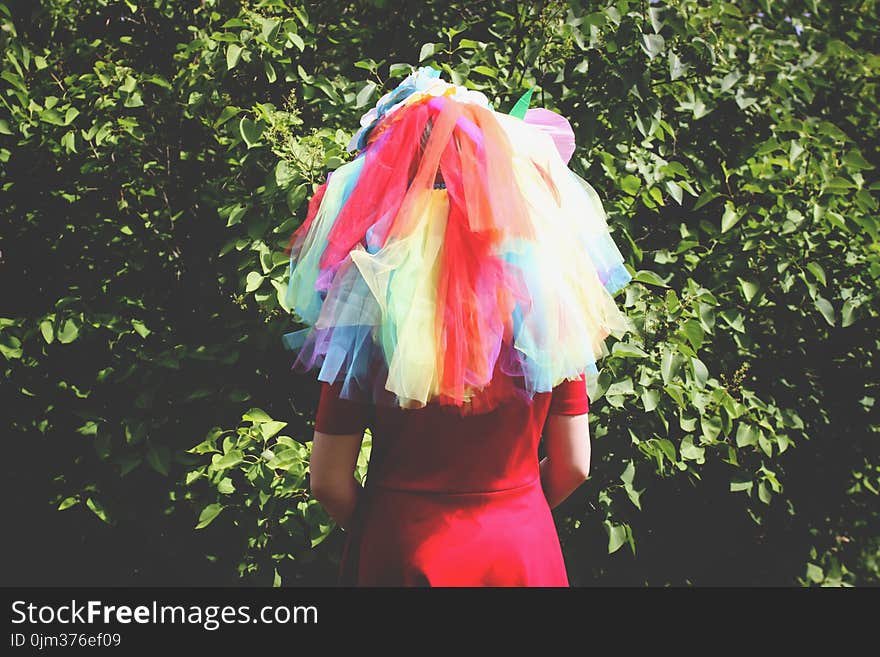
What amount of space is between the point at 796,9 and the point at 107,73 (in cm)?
237

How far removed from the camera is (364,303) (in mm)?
1268

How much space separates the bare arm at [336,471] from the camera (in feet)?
4.52

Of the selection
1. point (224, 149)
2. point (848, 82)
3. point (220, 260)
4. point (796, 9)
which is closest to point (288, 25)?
point (224, 149)

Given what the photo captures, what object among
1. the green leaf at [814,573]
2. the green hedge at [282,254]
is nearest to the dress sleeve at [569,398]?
the green hedge at [282,254]

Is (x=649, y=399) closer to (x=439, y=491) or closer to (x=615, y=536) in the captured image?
(x=615, y=536)

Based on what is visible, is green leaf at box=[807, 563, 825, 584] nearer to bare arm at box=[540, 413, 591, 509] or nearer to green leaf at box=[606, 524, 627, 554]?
green leaf at box=[606, 524, 627, 554]

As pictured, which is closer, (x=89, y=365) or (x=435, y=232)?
(x=435, y=232)

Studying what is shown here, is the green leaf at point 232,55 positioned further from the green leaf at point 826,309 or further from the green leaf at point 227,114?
the green leaf at point 826,309

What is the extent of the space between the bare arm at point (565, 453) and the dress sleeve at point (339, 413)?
0.38 meters

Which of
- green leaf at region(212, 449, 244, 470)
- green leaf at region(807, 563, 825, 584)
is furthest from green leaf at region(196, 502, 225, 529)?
green leaf at region(807, 563, 825, 584)

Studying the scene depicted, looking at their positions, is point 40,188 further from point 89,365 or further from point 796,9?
point 796,9

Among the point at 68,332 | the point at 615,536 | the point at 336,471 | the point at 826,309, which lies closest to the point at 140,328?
the point at 68,332

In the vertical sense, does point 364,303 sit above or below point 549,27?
below

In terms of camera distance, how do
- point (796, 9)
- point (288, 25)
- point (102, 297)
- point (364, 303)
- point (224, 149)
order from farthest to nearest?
point (796, 9) → point (224, 149) → point (102, 297) → point (288, 25) → point (364, 303)
